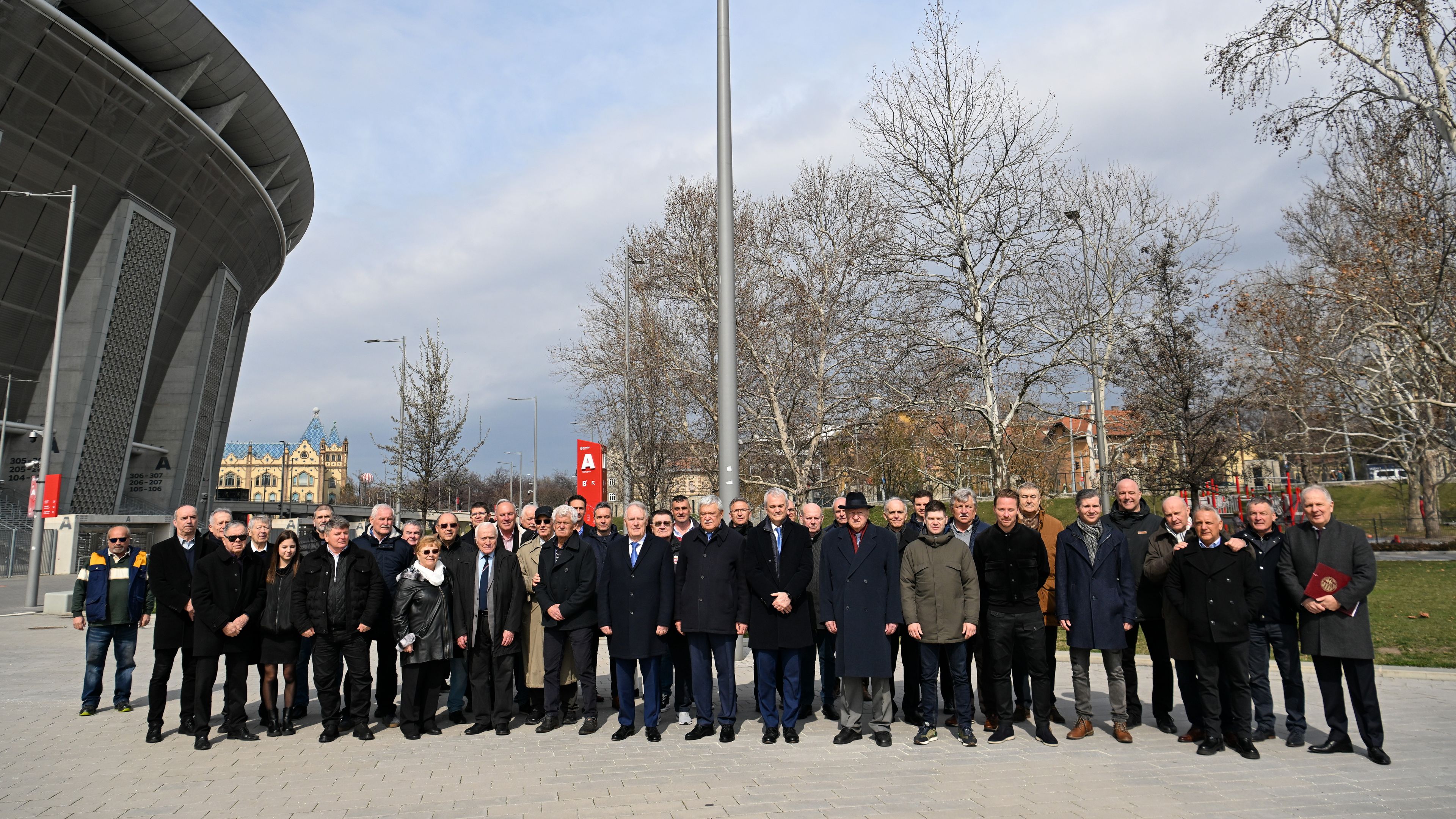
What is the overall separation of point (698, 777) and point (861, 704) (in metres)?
1.89

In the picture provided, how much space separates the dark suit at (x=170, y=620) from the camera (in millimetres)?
8062

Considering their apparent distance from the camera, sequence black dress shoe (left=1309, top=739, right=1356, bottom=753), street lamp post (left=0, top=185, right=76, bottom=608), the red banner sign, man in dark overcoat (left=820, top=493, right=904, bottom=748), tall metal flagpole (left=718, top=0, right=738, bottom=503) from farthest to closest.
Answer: the red banner sign → street lamp post (left=0, top=185, right=76, bottom=608) → tall metal flagpole (left=718, top=0, right=738, bottom=503) → man in dark overcoat (left=820, top=493, right=904, bottom=748) → black dress shoe (left=1309, top=739, right=1356, bottom=753)

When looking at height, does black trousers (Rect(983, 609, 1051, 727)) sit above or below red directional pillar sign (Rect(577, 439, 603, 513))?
below

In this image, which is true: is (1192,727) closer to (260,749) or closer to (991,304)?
(260,749)

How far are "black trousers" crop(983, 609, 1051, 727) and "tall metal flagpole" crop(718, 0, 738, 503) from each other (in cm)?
389

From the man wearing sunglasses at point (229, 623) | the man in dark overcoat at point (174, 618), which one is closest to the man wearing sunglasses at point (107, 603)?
the man in dark overcoat at point (174, 618)

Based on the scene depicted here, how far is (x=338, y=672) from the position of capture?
833cm

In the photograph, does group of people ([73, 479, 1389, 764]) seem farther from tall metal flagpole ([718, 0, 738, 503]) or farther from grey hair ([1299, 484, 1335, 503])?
tall metal flagpole ([718, 0, 738, 503])

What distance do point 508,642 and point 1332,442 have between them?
143ft

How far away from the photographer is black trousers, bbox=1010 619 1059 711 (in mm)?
7969

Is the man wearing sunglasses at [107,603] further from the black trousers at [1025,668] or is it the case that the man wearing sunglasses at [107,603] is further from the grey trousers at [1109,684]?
the grey trousers at [1109,684]

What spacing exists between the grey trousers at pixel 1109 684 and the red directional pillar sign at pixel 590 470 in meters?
11.0

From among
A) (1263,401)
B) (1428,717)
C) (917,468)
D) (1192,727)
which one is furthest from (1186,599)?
(1263,401)

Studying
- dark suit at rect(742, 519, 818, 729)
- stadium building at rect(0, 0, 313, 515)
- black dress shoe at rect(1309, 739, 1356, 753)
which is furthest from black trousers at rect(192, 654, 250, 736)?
stadium building at rect(0, 0, 313, 515)
